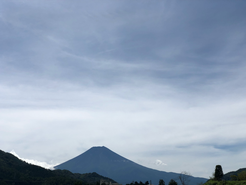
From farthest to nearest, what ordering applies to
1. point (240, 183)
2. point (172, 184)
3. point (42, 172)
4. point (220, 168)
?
1. point (42, 172)
2. point (172, 184)
3. point (220, 168)
4. point (240, 183)

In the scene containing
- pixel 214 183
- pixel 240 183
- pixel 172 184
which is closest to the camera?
pixel 240 183

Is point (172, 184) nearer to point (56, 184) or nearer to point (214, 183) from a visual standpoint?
point (214, 183)

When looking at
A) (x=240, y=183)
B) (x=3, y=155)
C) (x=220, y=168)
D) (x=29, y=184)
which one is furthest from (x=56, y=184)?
(x=240, y=183)

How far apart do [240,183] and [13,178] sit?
493ft

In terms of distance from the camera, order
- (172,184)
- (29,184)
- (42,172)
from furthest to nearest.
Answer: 1. (42,172)
2. (29,184)
3. (172,184)

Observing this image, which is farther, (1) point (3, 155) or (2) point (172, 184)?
(1) point (3, 155)

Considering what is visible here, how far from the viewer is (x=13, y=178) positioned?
147 metres

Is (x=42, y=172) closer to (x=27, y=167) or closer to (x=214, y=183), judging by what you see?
(x=27, y=167)

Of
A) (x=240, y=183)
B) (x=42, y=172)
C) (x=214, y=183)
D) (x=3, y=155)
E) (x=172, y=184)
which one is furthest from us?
(x=3, y=155)

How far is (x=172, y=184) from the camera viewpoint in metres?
89.2

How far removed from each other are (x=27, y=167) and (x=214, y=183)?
17364 centimetres

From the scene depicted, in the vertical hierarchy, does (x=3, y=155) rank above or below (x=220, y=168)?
above

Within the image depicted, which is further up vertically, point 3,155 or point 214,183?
point 3,155

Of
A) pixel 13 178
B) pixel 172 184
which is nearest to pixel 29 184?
pixel 13 178
